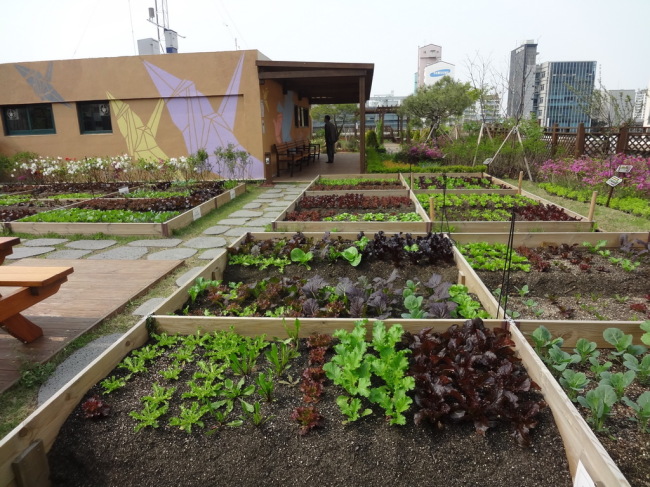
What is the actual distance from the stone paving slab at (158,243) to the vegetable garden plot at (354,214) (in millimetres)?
1482

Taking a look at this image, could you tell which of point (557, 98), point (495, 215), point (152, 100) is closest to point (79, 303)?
point (495, 215)

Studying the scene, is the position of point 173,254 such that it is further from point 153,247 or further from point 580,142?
point 580,142

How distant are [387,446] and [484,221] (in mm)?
4429

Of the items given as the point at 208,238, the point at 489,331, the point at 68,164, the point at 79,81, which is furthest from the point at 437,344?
the point at 79,81

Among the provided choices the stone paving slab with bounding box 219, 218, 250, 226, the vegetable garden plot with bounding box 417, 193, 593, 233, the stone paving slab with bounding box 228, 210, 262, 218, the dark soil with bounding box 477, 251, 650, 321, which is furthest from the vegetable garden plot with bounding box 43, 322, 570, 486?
the stone paving slab with bounding box 228, 210, 262, 218

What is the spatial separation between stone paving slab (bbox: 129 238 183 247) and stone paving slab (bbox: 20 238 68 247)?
3.69 feet

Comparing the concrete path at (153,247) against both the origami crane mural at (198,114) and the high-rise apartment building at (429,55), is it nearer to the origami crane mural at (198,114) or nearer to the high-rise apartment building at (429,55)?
the origami crane mural at (198,114)

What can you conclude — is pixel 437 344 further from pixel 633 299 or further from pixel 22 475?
pixel 633 299

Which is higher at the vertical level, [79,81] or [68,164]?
[79,81]

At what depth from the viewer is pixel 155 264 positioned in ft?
16.2

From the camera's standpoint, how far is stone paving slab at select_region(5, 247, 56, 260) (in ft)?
17.6

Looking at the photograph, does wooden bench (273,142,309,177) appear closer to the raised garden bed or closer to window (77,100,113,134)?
the raised garden bed

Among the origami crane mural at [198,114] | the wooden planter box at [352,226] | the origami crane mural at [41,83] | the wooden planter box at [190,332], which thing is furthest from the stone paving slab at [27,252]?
the origami crane mural at [41,83]

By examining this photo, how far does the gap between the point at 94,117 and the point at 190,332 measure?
40.4 feet
